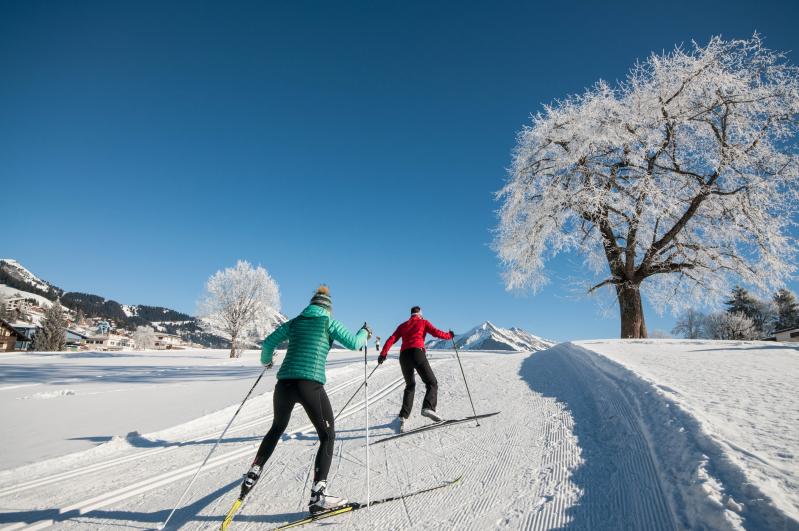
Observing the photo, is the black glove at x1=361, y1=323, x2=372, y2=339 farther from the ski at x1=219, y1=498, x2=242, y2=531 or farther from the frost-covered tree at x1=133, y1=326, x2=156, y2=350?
the frost-covered tree at x1=133, y1=326, x2=156, y2=350

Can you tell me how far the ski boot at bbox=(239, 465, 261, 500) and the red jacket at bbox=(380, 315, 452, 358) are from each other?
3158mm

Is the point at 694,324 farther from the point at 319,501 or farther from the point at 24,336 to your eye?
the point at 24,336

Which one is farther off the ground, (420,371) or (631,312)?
(631,312)

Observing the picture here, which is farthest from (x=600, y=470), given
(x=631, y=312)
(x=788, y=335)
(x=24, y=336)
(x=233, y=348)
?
(x=24, y=336)

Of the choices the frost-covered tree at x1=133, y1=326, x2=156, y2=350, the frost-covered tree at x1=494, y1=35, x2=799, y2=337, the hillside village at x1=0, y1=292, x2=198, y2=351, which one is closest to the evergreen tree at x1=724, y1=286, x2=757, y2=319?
the frost-covered tree at x1=494, y1=35, x2=799, y2=337

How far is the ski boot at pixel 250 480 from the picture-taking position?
3.35m

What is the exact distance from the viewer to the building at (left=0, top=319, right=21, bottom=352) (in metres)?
59.7

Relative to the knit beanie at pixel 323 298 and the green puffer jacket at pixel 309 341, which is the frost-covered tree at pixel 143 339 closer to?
the green puffer jacket at pixel 309 341

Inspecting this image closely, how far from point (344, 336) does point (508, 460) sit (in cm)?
232

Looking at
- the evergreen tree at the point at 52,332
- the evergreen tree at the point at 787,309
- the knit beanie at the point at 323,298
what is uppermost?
the evergreen tree at the point at 787,309

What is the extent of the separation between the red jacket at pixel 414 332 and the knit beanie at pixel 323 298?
99.4 inches

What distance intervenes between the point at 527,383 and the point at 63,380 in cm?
1571

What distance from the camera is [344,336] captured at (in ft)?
12.7

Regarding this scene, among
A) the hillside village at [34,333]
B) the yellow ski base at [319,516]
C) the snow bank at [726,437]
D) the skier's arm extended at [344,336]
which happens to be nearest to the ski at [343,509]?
the yellow ski base at [319,516]
